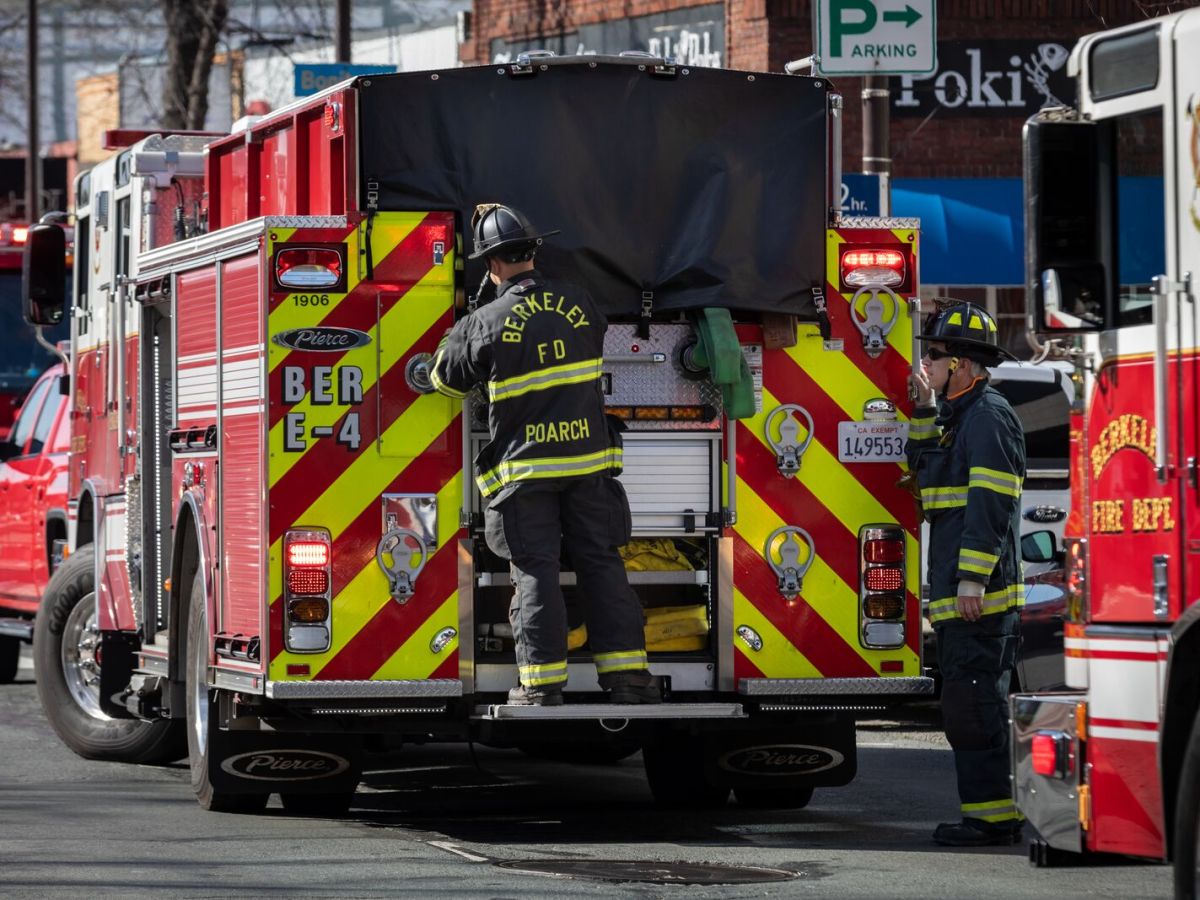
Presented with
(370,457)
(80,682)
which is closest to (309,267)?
(370,457)

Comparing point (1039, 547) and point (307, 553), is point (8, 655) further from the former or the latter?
point (1039, 547)

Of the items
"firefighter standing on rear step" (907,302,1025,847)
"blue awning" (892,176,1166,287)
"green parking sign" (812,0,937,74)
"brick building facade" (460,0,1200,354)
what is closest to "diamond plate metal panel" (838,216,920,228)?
"firefighter standing on rear step" (907,302,1025,847)

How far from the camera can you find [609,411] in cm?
888

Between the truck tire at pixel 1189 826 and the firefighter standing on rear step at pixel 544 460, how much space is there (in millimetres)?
2954

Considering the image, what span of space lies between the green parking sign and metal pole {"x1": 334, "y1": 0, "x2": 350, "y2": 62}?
9134mm

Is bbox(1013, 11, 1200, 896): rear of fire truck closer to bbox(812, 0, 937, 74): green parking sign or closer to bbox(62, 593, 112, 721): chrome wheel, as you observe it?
bbox(812, 0, 937, 74): green parking sign

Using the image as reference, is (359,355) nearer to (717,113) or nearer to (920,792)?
(717,113)

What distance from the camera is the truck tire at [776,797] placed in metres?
9.88

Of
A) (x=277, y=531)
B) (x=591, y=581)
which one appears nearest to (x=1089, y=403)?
(x=591, y=581)

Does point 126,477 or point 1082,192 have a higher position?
point 1082,192

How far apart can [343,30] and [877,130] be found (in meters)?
8.45

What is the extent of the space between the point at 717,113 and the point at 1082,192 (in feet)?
9.99

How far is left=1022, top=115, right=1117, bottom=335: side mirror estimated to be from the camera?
246 inches

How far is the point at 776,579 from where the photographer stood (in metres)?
8.91
